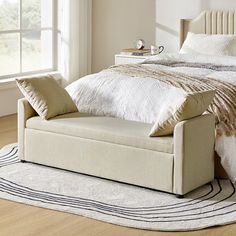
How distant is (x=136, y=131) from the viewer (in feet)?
14.5

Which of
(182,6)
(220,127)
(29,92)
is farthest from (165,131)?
(182,6)

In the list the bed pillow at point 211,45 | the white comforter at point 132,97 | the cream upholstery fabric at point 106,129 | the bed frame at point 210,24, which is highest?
the bed frame at point 210,24

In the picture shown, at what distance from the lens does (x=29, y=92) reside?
16.0 ft

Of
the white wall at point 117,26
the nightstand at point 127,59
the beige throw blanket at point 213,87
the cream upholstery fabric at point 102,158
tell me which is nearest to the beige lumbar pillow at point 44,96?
the cream upholstery fabric at point 102,158

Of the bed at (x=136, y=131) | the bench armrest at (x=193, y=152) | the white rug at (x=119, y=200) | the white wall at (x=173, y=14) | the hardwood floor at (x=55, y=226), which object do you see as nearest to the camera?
the hardwood floor at (x=55, y=226)

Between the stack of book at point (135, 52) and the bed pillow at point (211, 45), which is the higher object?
the bed pillow at point (211, 45)

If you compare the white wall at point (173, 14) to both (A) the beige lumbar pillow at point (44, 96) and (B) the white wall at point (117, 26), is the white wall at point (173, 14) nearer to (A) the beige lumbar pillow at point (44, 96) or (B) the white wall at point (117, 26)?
(B) the white wall at point (117, 26)

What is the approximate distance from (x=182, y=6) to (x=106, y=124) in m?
3.08

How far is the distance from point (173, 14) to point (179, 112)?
3426mm

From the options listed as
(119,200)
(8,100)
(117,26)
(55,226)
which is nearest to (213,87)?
(119,200)

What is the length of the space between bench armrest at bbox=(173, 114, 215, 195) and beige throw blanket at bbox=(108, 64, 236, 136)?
0.18 meters

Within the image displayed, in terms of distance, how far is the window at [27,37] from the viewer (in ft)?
23.1

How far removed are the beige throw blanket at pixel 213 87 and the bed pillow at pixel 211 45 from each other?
1150 mm

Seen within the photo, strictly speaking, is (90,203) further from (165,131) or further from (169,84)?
(169,84)
